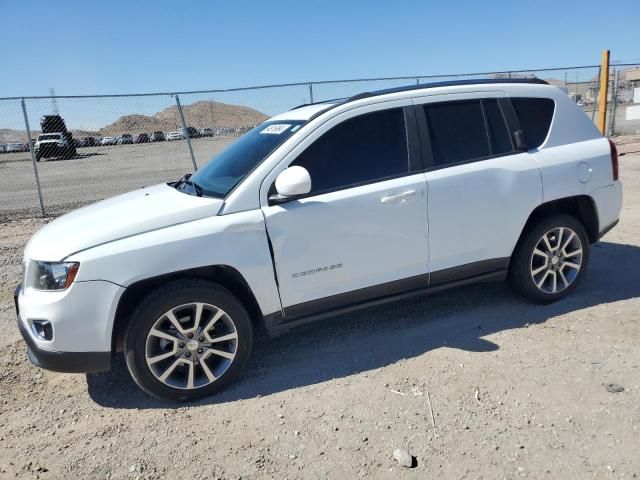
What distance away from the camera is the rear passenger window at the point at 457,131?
387 centimetres

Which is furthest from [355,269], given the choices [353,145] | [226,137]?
[226,137]

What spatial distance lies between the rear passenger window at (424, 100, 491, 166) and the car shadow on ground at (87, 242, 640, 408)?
132 cm

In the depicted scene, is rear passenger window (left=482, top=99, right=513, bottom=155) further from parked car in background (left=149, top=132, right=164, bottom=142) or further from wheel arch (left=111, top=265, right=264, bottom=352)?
parked car in background (left=149, top=132, right=164, bottom=142)

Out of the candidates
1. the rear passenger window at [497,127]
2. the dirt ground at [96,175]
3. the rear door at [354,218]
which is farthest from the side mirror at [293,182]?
the dirt ground at [96,175]

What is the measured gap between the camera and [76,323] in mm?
3010

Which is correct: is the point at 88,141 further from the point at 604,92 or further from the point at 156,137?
the point at 604,92

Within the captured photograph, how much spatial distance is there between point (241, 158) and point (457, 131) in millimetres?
1679

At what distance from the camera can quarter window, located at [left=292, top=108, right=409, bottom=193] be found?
354 cm

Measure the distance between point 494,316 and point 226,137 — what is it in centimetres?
1242

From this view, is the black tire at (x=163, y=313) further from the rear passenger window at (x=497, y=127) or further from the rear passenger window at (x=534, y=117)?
the rear passenger window at (x=534, y=117)

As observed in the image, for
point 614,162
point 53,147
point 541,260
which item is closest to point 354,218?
point 541,260

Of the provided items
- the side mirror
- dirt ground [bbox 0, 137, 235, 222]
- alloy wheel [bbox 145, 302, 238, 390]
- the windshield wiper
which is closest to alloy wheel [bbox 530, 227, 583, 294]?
the side mirror

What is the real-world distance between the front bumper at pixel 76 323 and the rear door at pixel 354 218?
1089 millimetres

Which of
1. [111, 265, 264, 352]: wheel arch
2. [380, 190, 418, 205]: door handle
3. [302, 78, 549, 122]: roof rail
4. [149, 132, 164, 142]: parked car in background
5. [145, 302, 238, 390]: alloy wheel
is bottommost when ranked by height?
[145, 302, 238, 390]: alloy wheel
